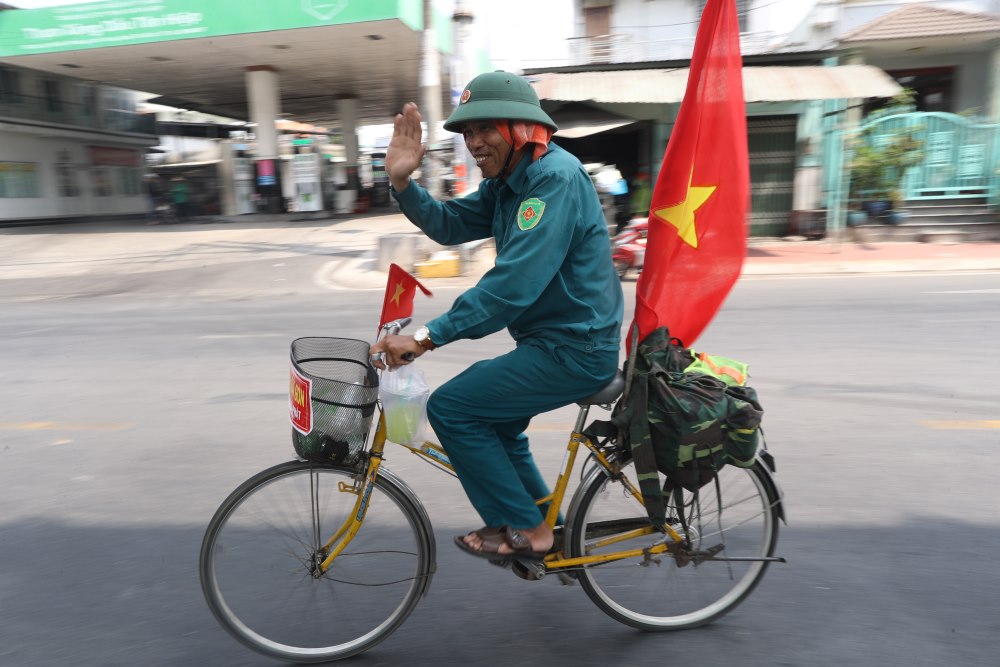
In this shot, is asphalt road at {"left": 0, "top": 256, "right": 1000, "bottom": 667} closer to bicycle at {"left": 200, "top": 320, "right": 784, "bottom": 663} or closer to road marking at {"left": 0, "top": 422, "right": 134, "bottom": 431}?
road marking at {"left": 0, "top": 422, "right": 134, "bottom": 431}

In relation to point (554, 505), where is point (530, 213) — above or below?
above

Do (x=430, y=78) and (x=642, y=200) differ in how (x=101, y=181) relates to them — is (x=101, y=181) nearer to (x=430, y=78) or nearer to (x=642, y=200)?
(x=430, y=78)

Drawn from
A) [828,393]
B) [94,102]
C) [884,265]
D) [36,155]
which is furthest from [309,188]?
[828,393]

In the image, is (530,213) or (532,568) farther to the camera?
(532,568)

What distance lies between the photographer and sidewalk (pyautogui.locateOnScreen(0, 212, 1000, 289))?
1202cm

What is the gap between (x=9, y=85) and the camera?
2458 centimetres

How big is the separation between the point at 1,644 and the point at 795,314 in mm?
7435

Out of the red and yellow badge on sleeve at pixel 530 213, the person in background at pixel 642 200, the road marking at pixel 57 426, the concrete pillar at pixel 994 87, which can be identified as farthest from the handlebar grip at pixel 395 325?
the concrete pillar at pixel 994 87

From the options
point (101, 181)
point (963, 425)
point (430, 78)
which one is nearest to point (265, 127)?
point (430, 78)

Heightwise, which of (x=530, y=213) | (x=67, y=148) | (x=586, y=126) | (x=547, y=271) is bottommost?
(x=547, y=271)

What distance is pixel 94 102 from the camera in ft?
96.7

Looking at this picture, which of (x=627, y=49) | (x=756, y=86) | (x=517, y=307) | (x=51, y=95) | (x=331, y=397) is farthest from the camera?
(x=51, y=95)

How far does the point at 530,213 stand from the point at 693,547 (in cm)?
133

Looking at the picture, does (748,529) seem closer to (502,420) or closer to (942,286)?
(502,420)
